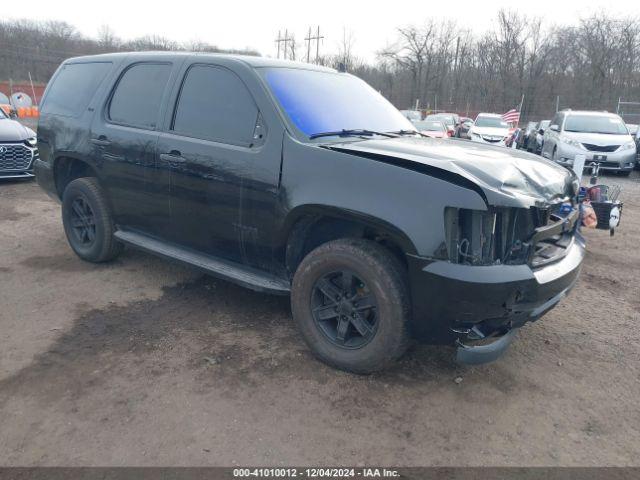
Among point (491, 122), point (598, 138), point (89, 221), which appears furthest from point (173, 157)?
point (491, 122)

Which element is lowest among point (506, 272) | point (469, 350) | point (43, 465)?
point (43, 465)

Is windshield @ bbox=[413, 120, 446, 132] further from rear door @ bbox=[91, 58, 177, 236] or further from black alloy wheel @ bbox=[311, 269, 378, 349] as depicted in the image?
black alloy wheel @ bbox=[311, 269, 378, 349]

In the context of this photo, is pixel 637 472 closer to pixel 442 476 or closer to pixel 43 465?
pixel 442 476

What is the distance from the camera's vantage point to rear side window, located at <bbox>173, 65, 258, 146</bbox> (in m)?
3.46

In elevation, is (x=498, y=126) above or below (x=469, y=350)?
above

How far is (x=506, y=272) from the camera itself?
8.48 ft

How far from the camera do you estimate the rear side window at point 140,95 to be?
404 centimetres

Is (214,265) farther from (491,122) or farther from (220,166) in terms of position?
(491,122)

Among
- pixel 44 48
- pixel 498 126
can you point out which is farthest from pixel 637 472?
pixel 44 48

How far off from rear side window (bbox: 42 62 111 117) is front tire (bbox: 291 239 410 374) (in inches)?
118

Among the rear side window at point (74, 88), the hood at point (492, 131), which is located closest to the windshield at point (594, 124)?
the hood at point (492, 131)

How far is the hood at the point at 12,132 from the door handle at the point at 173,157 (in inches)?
252

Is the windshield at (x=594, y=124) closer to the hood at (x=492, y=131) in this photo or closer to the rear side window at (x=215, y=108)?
the hood at (x=492, y=131)

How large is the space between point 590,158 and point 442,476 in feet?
40.5
